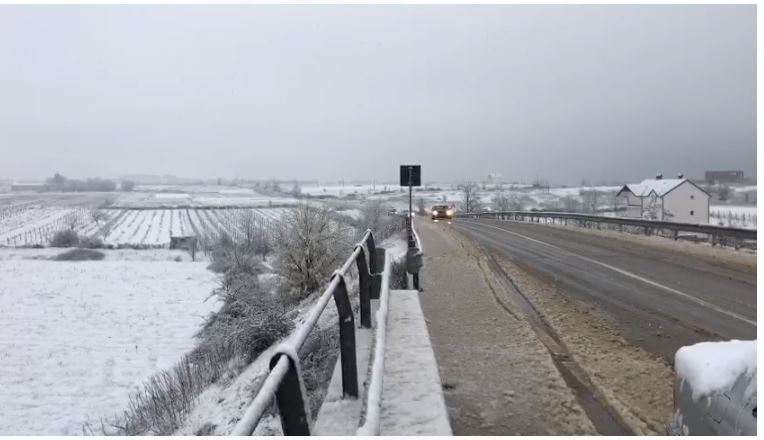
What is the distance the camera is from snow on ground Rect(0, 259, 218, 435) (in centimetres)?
1686

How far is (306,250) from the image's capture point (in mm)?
31328

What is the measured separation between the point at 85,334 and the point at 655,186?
6544 centimetres

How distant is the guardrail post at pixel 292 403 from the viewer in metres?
2.16

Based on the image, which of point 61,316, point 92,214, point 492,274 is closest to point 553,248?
point 492,274

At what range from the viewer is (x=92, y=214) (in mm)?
103250

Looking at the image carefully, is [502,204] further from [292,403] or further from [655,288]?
[292,403]

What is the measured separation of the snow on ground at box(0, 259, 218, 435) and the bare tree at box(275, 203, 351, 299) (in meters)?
6.06

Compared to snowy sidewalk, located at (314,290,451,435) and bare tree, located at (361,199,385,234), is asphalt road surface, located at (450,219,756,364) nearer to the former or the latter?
snowy sidewalk, located at (314,290,451,435)

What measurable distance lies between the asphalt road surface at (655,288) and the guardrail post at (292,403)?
4532 mm

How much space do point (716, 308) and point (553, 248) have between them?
30.5ft

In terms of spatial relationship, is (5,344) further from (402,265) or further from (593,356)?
(593,356)

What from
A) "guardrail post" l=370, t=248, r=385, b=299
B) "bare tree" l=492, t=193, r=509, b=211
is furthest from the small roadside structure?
"guardrail post" l=370, t=248, r=385, b=299

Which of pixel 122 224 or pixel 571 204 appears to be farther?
pixel 571 204

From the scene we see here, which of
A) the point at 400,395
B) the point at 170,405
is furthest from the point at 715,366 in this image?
the point at 170,405
